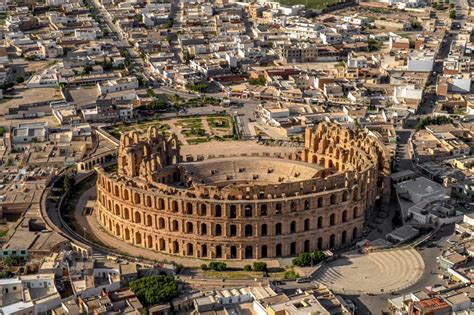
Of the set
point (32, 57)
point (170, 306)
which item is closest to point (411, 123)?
point (170, 306)

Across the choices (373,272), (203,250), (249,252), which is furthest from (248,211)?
(373,272)

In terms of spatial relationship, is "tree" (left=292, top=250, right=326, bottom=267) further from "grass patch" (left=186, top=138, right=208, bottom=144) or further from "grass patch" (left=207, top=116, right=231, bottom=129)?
"grass patch" (left=207, top=116, right=231, bottom=129)

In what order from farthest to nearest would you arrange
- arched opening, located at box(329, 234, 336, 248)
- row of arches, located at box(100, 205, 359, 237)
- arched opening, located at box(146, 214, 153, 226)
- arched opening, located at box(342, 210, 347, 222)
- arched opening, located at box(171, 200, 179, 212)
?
arched opening, located at box(342, 210, 347, 222) < arched opening, located at box(329, 234, 336, 248) < arched opening, located at box(146, 214, 153, 226) < arched opening, located at box(171, 200, 179, 212) < row of arches, located at box(100, 205, 359, 237)

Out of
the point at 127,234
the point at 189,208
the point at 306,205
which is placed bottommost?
the point at 127,234

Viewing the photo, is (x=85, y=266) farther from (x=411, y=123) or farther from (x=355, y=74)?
(x=355, y=74)

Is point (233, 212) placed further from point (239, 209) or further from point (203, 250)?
point (203, 250)

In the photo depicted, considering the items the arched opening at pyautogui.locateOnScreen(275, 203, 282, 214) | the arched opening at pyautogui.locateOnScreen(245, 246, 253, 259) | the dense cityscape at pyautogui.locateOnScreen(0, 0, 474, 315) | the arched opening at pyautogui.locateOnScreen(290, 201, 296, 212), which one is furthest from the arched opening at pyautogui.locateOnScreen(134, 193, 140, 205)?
the arched opening at pyautogui.locateOnScreen(290, 201, 296, 212)

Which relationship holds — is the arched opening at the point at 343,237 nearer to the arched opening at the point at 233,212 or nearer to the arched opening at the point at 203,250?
the arched opening at the point at 233,212

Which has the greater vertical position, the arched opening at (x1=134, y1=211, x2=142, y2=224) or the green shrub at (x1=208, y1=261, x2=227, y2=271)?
the arched opening at (x1=134, y1=211, x2=142, y2=224)
